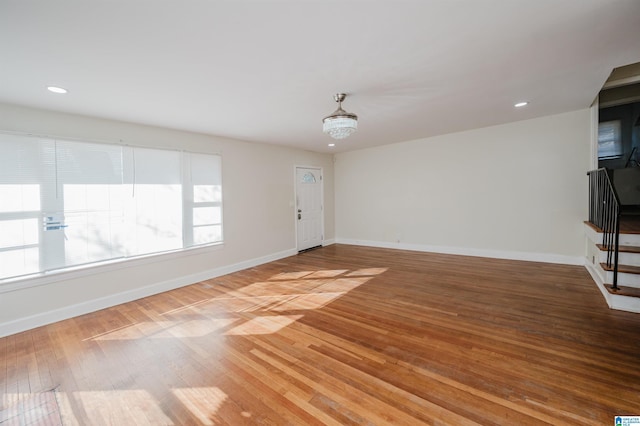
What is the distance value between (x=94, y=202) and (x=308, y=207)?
433 cm

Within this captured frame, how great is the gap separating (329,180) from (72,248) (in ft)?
18.3

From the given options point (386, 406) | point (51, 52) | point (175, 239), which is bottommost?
point (386, 406)

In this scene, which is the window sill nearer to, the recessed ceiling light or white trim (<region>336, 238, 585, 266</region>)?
the recessed ceiling light

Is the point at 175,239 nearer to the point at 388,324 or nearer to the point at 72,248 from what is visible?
the point at 72,248

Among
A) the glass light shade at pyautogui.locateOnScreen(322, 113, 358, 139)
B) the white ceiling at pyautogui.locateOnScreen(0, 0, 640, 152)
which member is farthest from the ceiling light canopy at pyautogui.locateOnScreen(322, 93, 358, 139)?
the white ceiling at pyautogui.locateOnScreen(0, 0, 640, 152)

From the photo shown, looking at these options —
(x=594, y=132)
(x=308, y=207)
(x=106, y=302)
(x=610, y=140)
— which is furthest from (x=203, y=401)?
(x=610, y=140)

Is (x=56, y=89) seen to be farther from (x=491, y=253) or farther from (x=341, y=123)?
(x=491, y=253)

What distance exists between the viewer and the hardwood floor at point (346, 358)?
1706mm

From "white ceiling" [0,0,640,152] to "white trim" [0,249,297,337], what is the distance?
2.44 meters

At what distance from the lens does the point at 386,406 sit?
1719 mm

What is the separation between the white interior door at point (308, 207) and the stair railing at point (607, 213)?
5.29m

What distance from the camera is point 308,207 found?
684 centimetres

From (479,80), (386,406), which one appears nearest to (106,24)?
(386,406)

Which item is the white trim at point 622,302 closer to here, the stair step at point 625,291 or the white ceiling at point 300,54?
the stair step at point 625,291
